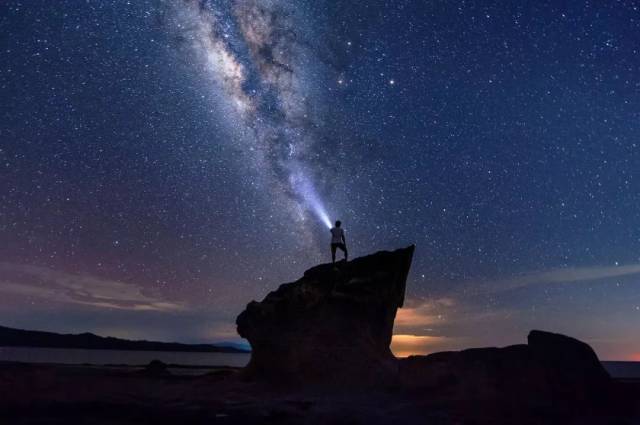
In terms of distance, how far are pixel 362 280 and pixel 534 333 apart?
983 cm

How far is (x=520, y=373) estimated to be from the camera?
882 inches

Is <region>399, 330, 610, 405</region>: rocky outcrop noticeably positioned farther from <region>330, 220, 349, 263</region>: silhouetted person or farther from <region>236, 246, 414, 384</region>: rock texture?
<region>330, 220, 349, 263</region>: silhouetted person

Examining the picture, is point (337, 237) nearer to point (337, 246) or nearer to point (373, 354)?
point (337, 246)

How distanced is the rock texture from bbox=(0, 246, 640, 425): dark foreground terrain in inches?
2.0

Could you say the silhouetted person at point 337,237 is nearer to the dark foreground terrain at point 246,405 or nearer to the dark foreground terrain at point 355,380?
the dark foreground terrain at point 355,380

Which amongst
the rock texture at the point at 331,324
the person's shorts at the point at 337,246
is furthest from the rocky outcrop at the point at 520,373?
the person's shorts at the point at 337,246

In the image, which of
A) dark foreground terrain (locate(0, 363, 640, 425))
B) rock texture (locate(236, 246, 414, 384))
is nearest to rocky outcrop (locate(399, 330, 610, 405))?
dark foreground terrain (locate(0, 363, 640, 425))

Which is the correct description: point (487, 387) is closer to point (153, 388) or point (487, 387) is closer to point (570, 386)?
point (570, 386)

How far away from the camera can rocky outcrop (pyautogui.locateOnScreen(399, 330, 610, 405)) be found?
20984mm

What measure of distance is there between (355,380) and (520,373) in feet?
28.3

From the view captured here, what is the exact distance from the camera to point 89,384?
2105 centimetres

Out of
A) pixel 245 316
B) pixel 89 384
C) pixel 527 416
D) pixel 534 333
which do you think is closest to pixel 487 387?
pixel 527 416

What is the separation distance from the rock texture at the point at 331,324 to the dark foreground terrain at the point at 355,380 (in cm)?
5

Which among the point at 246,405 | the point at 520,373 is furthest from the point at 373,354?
the point at 520,373
